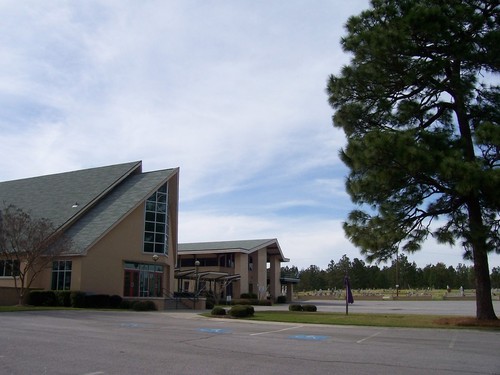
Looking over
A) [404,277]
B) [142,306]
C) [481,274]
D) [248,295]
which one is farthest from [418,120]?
[404,277]

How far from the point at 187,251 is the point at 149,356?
162 feet

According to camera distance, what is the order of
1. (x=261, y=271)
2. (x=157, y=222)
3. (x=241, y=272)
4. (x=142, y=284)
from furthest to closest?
(x=261, y=271)
(x=241, y=272)
(x=157, y=222)
(x=142, y=284)

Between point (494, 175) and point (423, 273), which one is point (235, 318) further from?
point (423, 273)

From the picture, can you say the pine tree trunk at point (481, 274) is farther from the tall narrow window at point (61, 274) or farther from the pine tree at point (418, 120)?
the tall narrow window at point (61, 274)

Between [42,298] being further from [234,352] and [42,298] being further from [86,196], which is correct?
[234,352]

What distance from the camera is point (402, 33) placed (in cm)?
1988

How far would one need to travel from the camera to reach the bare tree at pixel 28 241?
30188 mm

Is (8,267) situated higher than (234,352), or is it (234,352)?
(8,267)

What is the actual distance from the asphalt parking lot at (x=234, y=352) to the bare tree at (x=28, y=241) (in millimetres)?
14580

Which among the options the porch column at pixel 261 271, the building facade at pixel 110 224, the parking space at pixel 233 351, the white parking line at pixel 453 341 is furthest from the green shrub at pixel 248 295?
the white parking line at pixel 453 341

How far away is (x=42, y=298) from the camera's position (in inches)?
1256

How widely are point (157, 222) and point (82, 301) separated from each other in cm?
939

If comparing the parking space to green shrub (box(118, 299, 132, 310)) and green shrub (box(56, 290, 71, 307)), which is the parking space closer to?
green shrub (box(56, 290, 71, 307))

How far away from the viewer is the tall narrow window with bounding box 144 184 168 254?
37.9 m
